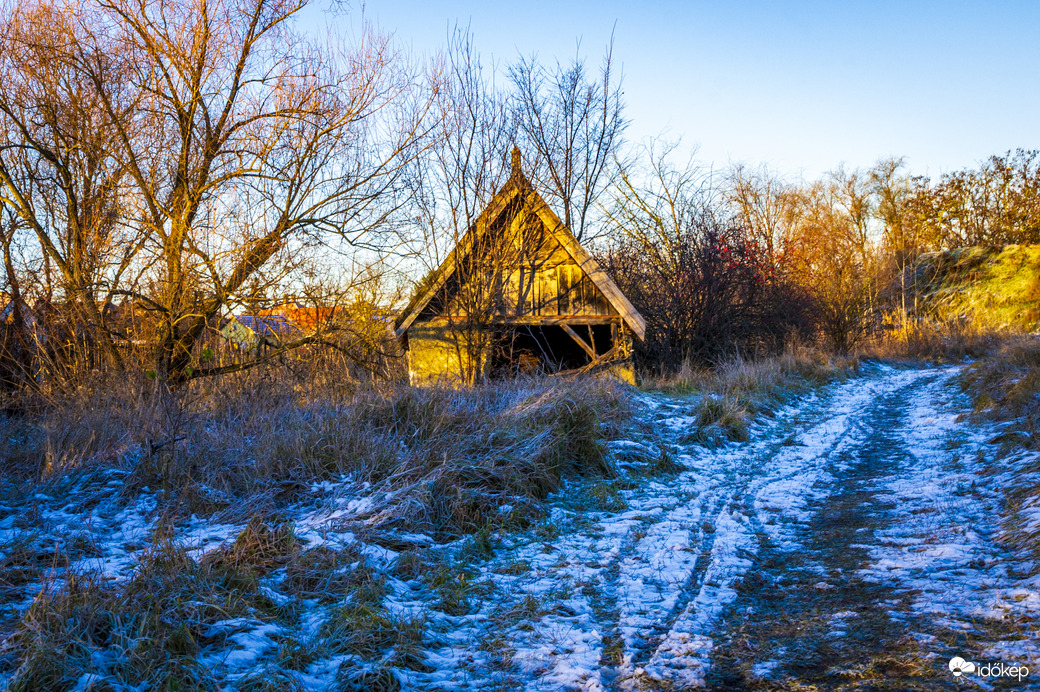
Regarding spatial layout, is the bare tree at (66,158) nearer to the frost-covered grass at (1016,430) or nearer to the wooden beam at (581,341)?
the wooden beam at (581,341)

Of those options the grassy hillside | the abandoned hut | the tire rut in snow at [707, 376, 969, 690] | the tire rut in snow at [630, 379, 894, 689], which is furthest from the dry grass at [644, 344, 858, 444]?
the grassy hillside

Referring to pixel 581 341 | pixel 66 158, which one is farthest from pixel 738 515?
pixel 66 158

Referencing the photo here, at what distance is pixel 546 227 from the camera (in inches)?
419

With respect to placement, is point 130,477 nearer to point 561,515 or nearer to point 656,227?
point 561,515

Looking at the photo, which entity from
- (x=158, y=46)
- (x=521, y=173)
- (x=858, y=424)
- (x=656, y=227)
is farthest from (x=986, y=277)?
(x=158, y=46)

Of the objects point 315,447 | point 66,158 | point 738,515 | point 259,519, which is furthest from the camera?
point 66,158

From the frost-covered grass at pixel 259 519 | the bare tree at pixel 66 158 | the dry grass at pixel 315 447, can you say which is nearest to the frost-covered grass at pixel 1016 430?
the frost-covered grass at pixel 259 519

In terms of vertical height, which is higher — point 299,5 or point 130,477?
point 299,5

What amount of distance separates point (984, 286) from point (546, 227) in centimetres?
2808

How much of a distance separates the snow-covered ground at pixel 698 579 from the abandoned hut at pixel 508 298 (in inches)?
144

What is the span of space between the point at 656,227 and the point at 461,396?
14682mm

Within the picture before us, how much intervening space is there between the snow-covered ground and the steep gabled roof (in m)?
4.70

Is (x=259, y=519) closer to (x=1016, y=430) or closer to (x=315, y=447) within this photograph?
(x=315, y=447)

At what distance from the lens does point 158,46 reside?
29.5 feet
